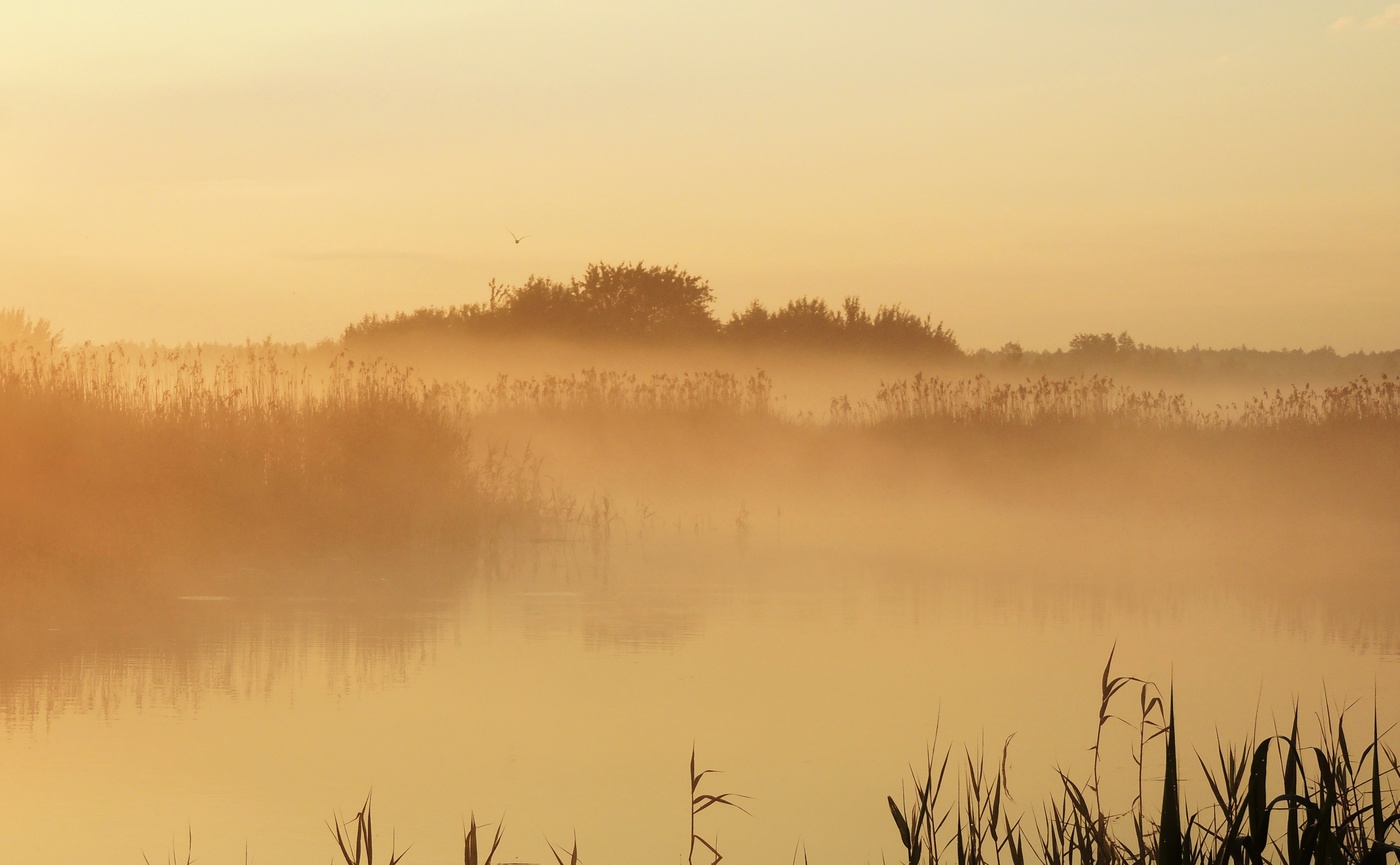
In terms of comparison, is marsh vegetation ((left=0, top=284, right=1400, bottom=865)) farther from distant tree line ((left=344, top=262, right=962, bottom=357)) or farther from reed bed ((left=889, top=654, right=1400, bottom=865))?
distant tree line ((left=344, top=262, right=962, bottom=357))

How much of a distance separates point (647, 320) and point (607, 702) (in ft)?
86.6

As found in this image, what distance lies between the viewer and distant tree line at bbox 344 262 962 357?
31250mm

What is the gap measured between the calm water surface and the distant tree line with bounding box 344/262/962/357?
72.0 ft

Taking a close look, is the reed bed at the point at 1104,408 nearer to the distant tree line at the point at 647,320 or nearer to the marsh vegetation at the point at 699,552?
the marsh vegetation at the point at 699,552

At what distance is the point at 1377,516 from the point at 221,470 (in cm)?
941

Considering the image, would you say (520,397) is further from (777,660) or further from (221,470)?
(777,660)

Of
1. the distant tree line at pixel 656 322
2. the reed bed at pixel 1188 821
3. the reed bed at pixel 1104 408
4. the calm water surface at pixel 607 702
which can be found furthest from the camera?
the distant tree line at pixel 656 322

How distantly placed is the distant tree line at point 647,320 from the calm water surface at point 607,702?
72.0 feet

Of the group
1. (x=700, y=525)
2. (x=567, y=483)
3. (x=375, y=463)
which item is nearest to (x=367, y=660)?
(x=375, y=463)

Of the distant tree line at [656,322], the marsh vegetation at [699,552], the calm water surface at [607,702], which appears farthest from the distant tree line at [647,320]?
the calm water surface at [607,702]

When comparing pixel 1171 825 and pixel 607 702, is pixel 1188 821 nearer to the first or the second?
pixel 1171 825

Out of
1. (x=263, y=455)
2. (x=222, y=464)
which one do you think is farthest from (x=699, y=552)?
(x=222, y=464)

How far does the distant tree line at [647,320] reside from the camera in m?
31.2

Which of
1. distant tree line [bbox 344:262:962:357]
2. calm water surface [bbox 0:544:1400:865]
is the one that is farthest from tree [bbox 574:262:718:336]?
calm water surface [bbox 0:544:1400:865]
